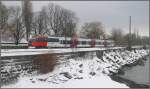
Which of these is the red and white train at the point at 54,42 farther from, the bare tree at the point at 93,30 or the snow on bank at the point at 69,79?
the bare tree at the point at 93,30

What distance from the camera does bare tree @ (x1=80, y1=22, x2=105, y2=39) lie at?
3659 inches

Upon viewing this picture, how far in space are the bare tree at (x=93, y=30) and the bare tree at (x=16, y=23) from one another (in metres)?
34.6

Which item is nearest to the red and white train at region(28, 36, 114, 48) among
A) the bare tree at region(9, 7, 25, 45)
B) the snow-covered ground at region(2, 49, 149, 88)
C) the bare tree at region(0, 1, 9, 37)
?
the bare tree at region(0, 1, 9, 37)

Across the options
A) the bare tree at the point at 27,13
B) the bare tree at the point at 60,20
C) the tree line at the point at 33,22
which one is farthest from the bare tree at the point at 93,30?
the bare tree at the point at 27,13

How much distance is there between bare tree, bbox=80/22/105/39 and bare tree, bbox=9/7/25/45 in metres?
34.6

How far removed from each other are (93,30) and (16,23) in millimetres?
38709

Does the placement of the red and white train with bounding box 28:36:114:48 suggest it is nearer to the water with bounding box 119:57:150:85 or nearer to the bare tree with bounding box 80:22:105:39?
the water with bounding box 119:57:150:85

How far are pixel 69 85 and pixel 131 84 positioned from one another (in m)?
6.47

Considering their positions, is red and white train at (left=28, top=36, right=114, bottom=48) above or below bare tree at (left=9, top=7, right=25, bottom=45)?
below

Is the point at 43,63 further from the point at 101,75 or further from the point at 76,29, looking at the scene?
the point at 76,29

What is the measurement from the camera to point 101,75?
2650 cm

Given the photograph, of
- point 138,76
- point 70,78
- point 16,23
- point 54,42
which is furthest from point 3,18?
point 70,78

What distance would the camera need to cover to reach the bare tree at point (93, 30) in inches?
3659

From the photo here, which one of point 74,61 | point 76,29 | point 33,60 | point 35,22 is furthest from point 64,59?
point 76,29
